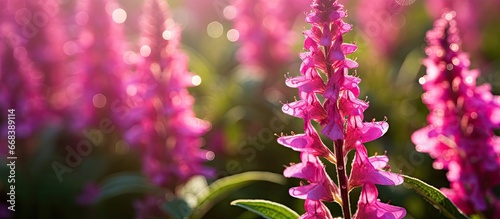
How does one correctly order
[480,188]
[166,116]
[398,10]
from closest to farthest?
1. [480,188]
2. [166,116]
3. [398,10]

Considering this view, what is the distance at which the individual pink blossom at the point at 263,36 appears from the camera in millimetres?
5457

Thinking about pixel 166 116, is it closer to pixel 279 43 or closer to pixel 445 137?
pixel 445 137

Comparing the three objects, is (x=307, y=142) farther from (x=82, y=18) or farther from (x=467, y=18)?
(x=467, y=18)

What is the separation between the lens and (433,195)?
2217 mm

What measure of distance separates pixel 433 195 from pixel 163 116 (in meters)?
1.87

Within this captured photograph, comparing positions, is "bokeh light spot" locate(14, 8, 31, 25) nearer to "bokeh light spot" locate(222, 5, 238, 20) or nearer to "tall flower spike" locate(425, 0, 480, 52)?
"bokeh light spot" locate(222, 5, 238, 20)

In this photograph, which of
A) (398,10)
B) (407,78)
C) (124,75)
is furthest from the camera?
(398,10)

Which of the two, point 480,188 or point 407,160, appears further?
point 407,160

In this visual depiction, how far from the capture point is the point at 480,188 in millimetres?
2705

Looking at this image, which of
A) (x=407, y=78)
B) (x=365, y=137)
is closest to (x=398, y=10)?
(x=407, y=78)

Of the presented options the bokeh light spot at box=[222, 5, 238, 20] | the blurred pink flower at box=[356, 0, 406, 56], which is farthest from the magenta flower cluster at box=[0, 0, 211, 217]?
the blurred pink flower at box=[356, 0, 406, 56]

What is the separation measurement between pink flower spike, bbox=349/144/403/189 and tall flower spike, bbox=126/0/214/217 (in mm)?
1723

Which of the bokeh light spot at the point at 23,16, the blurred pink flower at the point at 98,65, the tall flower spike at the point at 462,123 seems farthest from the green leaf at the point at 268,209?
the bokeh light spot at the point at 23,16

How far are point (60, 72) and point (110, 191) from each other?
1.85 meters
